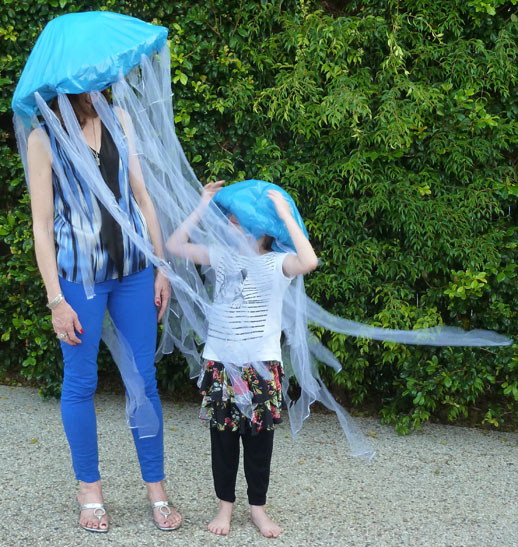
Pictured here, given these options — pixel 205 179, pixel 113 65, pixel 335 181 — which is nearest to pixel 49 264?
pixel 113 65

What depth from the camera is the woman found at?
269 centimetres

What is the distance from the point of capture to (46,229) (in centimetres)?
271

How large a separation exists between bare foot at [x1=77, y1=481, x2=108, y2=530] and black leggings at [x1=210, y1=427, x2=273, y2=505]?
53 cm

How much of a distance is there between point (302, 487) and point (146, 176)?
5.77 feet

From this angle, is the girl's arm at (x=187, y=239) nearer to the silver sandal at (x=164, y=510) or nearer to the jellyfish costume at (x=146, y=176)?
the jellyfish costume at (x=146, y=176)

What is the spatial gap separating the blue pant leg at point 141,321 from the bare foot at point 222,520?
1.25 ft

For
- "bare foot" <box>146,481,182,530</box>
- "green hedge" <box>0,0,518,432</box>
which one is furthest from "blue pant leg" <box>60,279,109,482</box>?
"green hedge" <box>0,0,518,432</box>

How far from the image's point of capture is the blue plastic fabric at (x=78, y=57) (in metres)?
2.52

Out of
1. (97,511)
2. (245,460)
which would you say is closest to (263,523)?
(245,460)

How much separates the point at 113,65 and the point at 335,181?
1.75m

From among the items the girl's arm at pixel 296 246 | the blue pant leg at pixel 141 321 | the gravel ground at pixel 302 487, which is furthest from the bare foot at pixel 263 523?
the girl's arm at pixel 296 246

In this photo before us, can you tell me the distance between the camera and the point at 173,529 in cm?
295

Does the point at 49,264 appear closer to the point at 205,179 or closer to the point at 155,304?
the point at 155,304

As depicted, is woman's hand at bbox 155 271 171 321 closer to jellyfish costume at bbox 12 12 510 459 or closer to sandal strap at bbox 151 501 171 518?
jellyfish costume at bbox 12 12 510 459
